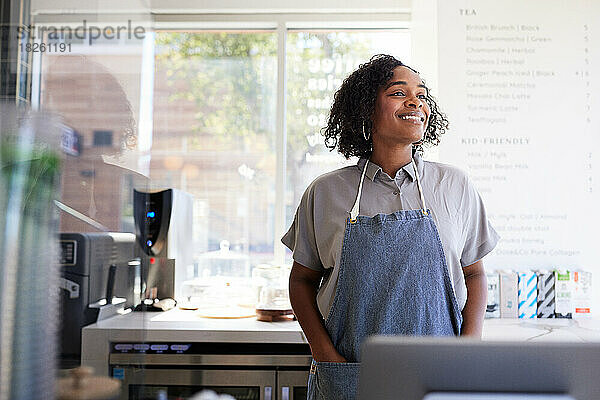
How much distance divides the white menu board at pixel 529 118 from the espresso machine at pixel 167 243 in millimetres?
1203

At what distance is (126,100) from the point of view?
2.46 ft

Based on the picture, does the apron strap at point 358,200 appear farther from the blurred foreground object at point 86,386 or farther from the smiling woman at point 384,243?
the blurred foreground object at point 86,386

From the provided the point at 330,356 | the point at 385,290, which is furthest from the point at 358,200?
the point at 330,356

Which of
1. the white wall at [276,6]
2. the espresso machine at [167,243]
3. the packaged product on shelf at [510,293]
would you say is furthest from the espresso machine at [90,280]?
the white wall at [276,6]

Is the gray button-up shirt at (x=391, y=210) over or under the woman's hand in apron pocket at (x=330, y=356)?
over

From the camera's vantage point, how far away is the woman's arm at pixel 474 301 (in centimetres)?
156

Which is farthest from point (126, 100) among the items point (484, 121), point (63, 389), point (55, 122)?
point (484, 121)

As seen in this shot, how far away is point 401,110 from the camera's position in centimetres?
164

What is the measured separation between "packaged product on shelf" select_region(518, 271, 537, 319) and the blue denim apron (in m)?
1.13

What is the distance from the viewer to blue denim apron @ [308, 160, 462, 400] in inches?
58.2

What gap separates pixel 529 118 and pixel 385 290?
5.07 ft

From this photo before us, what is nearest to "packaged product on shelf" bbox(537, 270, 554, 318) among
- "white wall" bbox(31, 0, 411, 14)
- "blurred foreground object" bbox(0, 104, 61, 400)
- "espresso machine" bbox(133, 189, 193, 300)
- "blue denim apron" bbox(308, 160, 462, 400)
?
"blue denim apron" bbox(308, 160, 462, 400)

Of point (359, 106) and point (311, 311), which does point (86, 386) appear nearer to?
point (311, 311)

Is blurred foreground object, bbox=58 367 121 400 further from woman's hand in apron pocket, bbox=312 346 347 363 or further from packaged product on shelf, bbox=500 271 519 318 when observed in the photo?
packaged product on shelf, bbox=500 271 519 318
